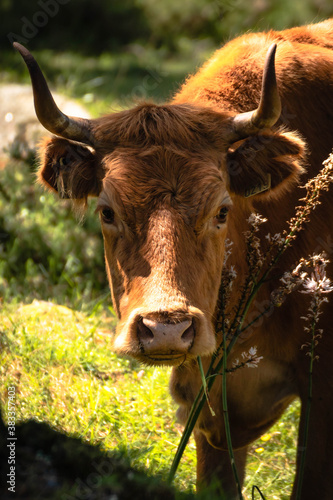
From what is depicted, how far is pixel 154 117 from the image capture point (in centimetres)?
370

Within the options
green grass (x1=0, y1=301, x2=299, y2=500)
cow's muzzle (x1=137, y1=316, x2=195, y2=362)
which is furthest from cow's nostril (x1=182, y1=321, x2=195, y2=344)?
green grass (x1=0, y1=301, x2=299, y2=500)

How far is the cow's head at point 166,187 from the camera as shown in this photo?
10.4 feet

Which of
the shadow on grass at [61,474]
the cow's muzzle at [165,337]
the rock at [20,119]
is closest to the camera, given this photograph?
the shadow on grass at [61,474]

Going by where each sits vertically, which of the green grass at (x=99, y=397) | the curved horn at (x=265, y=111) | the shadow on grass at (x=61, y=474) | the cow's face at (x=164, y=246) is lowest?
the green grass at (x=99, y=397)

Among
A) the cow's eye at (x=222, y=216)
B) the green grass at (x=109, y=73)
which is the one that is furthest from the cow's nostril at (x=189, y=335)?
the green grass at (x=109, y=73)

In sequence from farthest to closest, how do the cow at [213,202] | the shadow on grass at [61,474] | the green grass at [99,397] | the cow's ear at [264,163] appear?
the green grass at [99,397] < the cow's ear at [264,163] < the cow at [213,202] < the shadow on grass at [61,474]

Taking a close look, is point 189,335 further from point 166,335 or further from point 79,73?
point 79,73

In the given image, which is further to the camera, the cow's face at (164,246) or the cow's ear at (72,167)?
the cow's ear at (72,167)

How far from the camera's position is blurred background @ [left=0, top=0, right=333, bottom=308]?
7168 millimetres

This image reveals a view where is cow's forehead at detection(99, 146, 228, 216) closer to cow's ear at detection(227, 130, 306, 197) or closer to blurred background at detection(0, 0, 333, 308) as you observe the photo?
cow's ear at detection(227, 130, 306, 197)

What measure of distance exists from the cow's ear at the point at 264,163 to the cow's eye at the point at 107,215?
2.39ft

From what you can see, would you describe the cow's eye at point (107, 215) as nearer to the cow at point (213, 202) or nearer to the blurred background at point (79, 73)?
the cow at point (213, 202)

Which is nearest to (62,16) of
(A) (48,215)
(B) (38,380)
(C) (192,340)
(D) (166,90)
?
(D) (166,90)

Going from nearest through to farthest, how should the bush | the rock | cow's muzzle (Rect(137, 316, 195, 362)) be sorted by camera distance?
1. cow's muzzle (Rect(137, 316, 195, 362))
2. the bush
3. the rock
